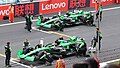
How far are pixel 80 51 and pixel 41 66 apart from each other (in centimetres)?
283

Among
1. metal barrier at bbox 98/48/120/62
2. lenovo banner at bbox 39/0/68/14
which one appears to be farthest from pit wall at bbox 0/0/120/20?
metal barrier at bbox 98/48/120/62

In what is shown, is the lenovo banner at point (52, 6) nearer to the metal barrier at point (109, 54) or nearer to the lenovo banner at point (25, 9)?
the lenovo banner at point (25, 9)

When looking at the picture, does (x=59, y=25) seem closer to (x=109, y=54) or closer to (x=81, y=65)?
(x=109, y=54)

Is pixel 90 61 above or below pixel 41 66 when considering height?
above

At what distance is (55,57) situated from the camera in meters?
20.5

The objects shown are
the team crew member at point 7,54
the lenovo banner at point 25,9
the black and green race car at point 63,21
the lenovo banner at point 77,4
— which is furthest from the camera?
the lenovo banner at point 77,4

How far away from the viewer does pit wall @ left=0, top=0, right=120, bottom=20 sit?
106 ft

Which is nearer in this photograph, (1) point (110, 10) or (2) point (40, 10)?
(2) point (40, 10)

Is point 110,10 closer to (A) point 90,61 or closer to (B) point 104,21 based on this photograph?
(B) point 104,21

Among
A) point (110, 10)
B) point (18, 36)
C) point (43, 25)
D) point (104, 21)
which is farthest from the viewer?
point (110, 10)

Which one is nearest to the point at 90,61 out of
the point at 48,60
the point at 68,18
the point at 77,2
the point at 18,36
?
the point at 48,60

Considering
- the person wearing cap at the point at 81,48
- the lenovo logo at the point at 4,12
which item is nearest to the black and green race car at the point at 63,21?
the lenovo logo at the point at 4,12

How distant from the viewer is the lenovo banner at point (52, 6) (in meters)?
34.5

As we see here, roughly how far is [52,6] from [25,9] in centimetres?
326
